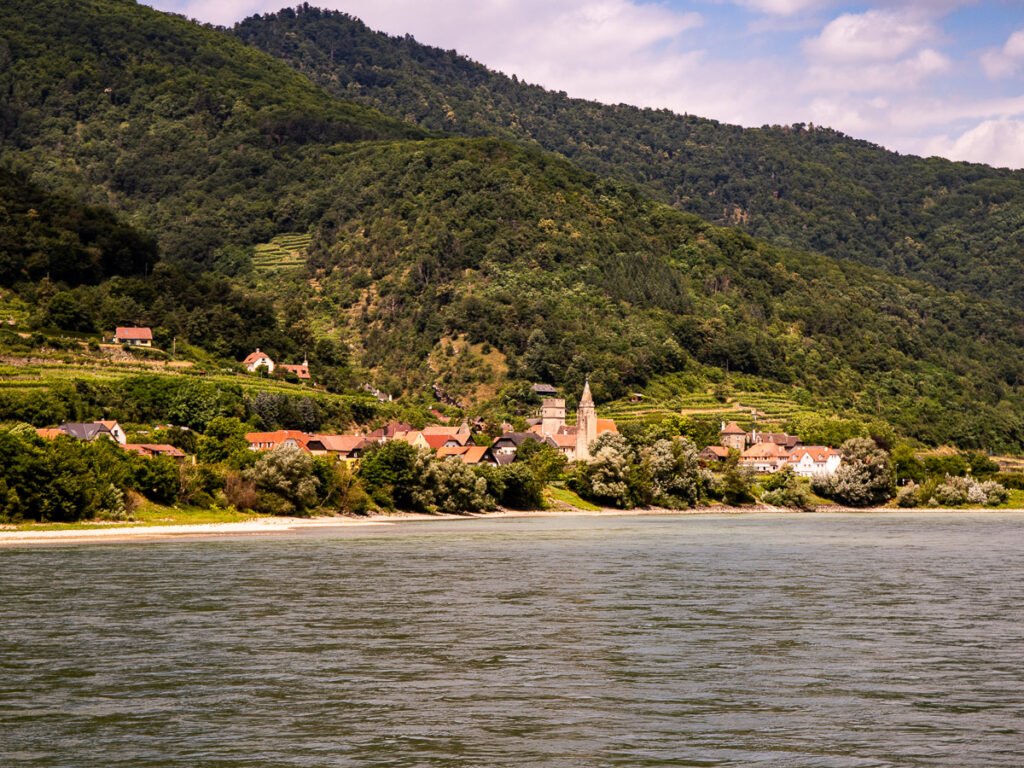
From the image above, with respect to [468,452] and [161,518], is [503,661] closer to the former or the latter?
[161,518]

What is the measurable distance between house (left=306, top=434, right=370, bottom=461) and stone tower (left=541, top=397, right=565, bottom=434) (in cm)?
4880

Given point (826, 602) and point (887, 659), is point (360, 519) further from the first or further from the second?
point (887, 659)

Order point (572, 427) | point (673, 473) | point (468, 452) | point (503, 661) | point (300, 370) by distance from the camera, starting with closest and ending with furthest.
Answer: point (503, 661)
point (673, 473)
point (468, 452)
point (300, 370)
point (572, 427)

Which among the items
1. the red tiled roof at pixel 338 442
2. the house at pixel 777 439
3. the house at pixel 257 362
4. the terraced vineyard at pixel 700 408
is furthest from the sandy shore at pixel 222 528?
the terraced vineyard at pixel 700 408

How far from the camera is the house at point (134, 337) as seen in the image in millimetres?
143500

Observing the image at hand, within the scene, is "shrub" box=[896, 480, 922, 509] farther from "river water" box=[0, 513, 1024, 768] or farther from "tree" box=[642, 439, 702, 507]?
"river water" box=[0, 513, 1024, 768]

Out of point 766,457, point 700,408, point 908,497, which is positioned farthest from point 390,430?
point 908,497

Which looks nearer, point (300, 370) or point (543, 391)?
point (300, 370)

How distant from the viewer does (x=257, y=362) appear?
16038 cm

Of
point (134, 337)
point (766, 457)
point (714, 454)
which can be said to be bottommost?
point (766, 457)

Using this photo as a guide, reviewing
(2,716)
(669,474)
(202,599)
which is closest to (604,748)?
(2,716)

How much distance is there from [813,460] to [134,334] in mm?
95356

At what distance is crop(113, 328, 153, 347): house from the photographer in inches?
5650

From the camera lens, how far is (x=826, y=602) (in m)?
47.1
